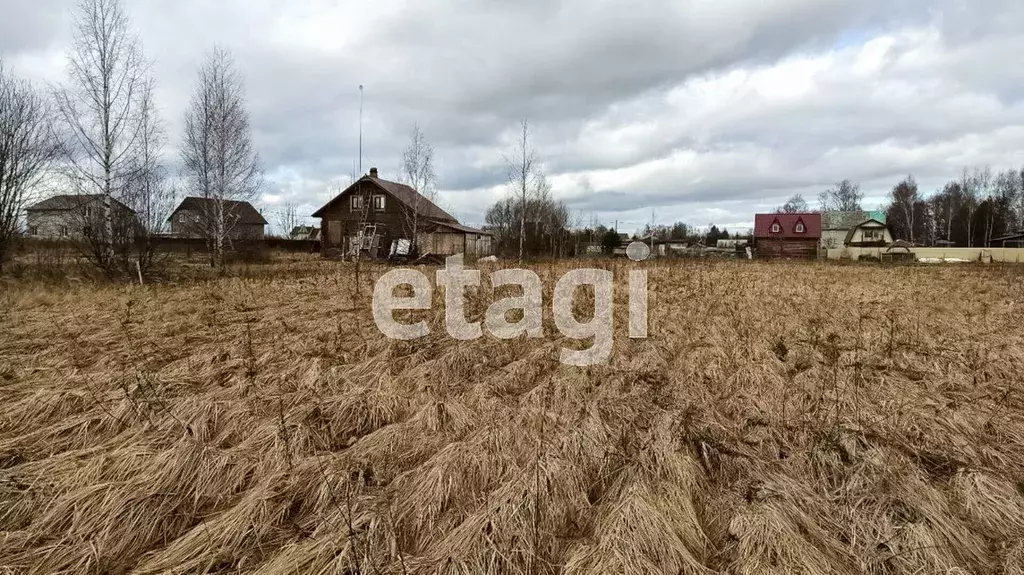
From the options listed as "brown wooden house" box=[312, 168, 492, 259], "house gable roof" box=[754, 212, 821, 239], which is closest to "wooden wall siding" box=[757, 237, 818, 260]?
"house gable roof" box=[754, 212, 821, 239]

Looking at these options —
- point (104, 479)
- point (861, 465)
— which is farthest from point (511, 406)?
point (104, 479)

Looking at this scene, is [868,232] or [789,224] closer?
[789,224]

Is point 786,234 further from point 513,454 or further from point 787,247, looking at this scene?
point 513,454

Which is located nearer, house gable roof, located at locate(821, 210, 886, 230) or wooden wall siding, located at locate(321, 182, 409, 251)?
wooden wall siding, located at locate(321, 182, 409, 251)

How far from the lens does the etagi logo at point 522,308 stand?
5.71 metres

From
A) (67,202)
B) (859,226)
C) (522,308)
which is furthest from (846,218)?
(67,202)

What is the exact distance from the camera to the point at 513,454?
301cm

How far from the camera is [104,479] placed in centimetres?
277

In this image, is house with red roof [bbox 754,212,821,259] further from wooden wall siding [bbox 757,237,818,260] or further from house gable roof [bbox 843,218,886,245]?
house gable roof [bbox 843,218,886,245]

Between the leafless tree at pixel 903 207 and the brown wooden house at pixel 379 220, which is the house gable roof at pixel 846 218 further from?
the brown wooden house at pixel 379 220

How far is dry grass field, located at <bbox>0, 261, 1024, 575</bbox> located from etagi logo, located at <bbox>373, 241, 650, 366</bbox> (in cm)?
30

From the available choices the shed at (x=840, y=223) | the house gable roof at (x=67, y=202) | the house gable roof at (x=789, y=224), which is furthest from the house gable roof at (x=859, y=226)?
the house gable roof at (x=67, y=202)

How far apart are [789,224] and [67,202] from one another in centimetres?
4591

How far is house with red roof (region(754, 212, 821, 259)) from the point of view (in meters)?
38.4
